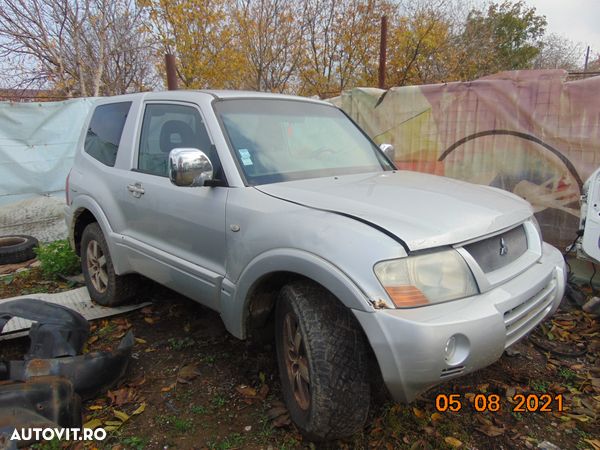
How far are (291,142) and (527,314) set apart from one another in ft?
5.76

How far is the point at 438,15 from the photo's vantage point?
1814cm

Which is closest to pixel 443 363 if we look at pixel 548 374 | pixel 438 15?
pixel 548 374

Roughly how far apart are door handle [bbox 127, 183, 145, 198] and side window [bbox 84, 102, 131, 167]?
453 millimetres

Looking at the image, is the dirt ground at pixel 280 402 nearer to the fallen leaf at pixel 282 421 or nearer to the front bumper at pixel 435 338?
the fallen leaf at pixel 282 421

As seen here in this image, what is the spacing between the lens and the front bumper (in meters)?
1.67

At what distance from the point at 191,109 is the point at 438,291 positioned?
206cm

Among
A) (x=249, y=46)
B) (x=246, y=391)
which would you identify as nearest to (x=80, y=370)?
(x=246, y=391)

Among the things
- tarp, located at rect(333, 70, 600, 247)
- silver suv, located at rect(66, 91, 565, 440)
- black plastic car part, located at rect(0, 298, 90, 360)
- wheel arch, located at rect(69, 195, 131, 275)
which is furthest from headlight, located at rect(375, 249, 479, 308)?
tarp, located at rect(333, 70, 600, 247)

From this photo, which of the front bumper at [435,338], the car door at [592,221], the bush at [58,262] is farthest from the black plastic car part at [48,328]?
the car door at [592,221]

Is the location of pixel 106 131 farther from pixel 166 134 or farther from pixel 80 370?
pixel 80 370

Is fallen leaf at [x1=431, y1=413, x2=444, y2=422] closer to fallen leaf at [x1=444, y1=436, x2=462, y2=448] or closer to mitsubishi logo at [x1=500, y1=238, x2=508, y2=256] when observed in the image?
fallen leaf at [x1=444, y1=436, x2=462, y2=448]

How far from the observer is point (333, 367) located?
1.90 meters

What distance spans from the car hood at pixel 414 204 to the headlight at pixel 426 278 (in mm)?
71

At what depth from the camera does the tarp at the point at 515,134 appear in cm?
428
